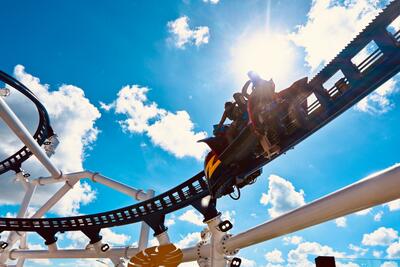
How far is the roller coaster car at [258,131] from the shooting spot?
412 centimetres

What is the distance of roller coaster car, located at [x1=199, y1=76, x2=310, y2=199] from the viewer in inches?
162

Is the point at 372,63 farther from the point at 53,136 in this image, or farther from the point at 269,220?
the point at 53,136

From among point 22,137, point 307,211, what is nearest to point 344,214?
point 307,211

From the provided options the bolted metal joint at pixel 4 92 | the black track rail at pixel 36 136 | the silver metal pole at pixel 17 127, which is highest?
the black track rail at pixel 36 136

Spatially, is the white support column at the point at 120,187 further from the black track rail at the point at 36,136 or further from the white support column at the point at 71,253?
the black track rail at the point at 36,136

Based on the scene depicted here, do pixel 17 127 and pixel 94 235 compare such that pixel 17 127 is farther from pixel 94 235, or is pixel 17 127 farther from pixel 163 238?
pixel 163 238

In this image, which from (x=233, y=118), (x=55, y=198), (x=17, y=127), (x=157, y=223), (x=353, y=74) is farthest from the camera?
(x=55, y=198)

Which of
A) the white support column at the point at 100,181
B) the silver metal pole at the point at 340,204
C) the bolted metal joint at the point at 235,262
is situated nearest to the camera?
the silver metal pole at the point at 340,204

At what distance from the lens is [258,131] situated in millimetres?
4148

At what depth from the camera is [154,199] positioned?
12125 mm

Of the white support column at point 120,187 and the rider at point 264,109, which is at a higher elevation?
the white support column at point 120,187

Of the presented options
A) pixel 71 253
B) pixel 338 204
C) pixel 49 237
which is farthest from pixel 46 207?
pixel 338 204

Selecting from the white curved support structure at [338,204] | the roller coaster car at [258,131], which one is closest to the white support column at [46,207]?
the white curved support structure at [338,204]

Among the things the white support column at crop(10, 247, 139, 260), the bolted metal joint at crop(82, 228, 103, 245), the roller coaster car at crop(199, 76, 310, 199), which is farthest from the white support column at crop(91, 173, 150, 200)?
the roller coaster car at crop(199, 76, 310, 199)
